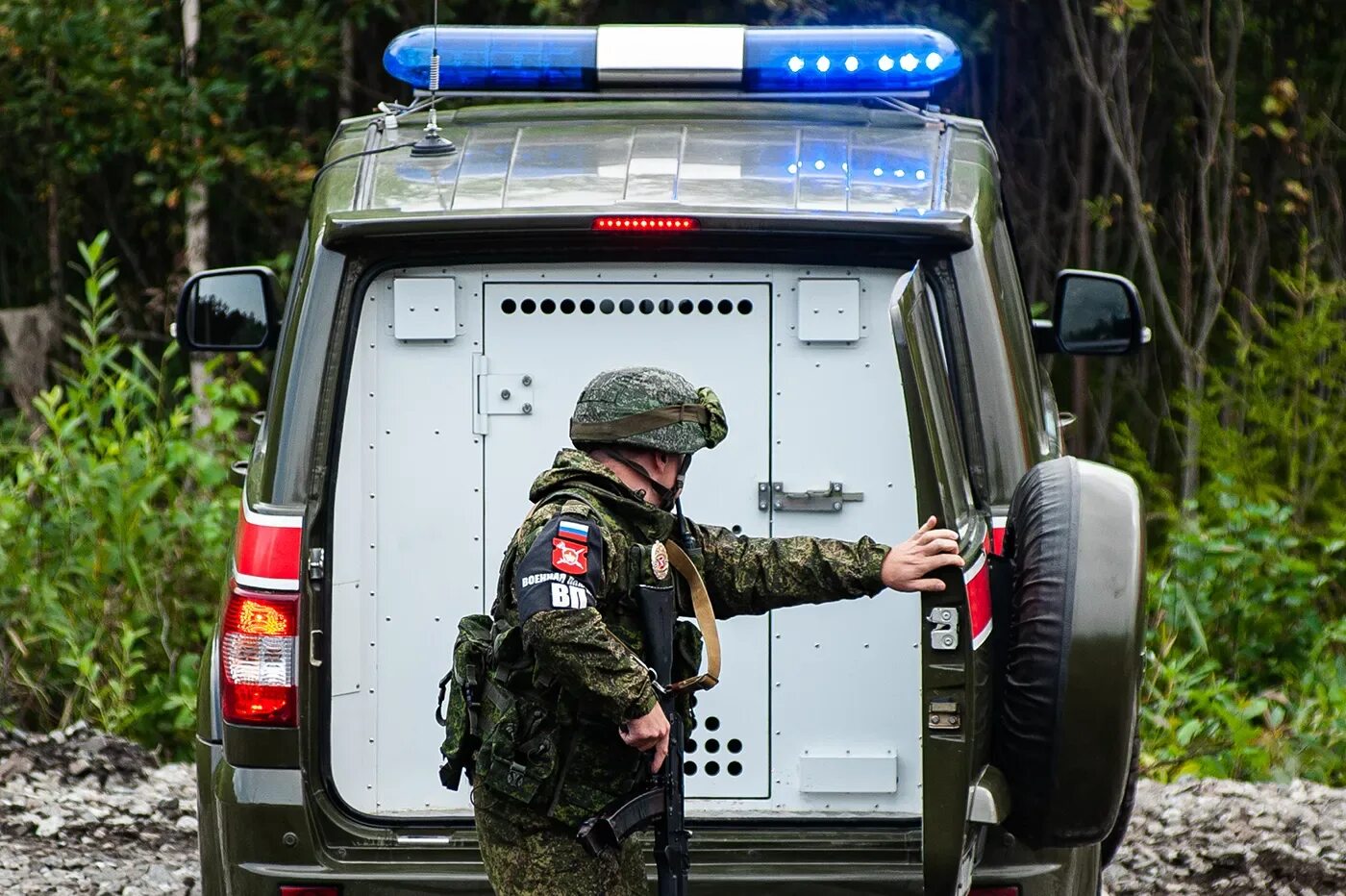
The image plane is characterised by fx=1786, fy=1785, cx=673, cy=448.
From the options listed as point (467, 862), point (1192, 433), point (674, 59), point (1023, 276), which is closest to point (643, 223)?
point (674, 59)

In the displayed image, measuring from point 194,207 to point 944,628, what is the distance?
801 centimetres

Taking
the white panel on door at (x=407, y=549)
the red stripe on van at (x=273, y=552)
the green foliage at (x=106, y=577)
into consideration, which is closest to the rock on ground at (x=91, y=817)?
the green foliage at (x=106, y=577)

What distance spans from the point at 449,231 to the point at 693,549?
2.59ft

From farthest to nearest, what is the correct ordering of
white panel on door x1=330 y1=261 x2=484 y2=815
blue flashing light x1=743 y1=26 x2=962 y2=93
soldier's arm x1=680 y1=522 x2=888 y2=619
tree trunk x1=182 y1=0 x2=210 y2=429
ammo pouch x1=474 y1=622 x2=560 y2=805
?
tree trunk x1=182 y1=0 x2=210 y2=429 → blue flashing light x1=743 y1=26 x2=962 y2=93 → white panel on door x1=330 y1=261 x2=484 y2=815 → soldier's arm x1=680 y1=522 x2=888 y2=619 → ammo pouch x1=474 y1=622 x2=560 y2=805

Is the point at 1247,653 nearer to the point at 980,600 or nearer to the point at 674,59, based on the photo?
the point at 674,59

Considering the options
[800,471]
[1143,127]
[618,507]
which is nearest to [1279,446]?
[1143,127]

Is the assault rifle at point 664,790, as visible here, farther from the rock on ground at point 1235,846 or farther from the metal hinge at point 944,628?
the rock on ground at point 1235,846

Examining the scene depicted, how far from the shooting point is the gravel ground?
5.01m

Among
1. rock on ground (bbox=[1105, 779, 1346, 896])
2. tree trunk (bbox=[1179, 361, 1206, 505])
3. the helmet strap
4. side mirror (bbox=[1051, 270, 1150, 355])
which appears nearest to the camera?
the helmet strap

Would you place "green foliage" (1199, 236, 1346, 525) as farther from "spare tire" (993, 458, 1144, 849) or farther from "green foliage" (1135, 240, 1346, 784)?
"spare tire" (993, 458, 1144, 849)

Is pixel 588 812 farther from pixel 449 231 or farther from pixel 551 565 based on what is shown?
pixel 449 231

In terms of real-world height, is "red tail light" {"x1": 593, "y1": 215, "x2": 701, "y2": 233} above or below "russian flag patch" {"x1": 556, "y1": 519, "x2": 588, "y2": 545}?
above

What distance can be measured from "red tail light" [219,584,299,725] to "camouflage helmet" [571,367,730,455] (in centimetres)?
72

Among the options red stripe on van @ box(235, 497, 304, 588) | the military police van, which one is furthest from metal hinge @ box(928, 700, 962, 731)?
red stripe on van @ box(235, 497, 304, 588)
